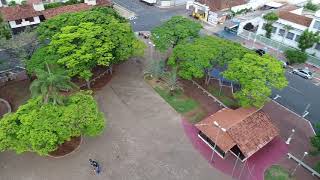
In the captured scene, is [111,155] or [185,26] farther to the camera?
[185,26]

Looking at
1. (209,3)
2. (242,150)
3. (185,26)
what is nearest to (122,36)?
(185,26)

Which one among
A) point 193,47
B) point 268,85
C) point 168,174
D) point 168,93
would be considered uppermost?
point 193,47

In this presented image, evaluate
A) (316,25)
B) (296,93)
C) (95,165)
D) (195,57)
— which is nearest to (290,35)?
(316,25)

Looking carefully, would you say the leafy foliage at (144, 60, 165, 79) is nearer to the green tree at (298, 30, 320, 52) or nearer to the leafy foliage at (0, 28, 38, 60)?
the leafy foliage at (0, 28, 38, 60)

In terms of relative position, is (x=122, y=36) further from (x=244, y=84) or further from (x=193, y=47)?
(x=244, y=84)

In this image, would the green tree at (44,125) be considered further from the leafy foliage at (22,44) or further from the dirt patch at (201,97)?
the dirt patch at (201,97)

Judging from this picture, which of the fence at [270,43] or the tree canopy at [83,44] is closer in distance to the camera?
the tree canopy at [83,44]

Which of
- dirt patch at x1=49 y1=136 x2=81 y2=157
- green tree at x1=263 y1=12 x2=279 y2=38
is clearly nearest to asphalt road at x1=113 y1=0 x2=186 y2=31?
Answer: green tree at x1=263 y1=12 x2=279 y2=38

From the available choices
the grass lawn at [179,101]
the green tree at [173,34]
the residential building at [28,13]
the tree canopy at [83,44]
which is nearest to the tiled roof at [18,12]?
the residential building at [28,13]
